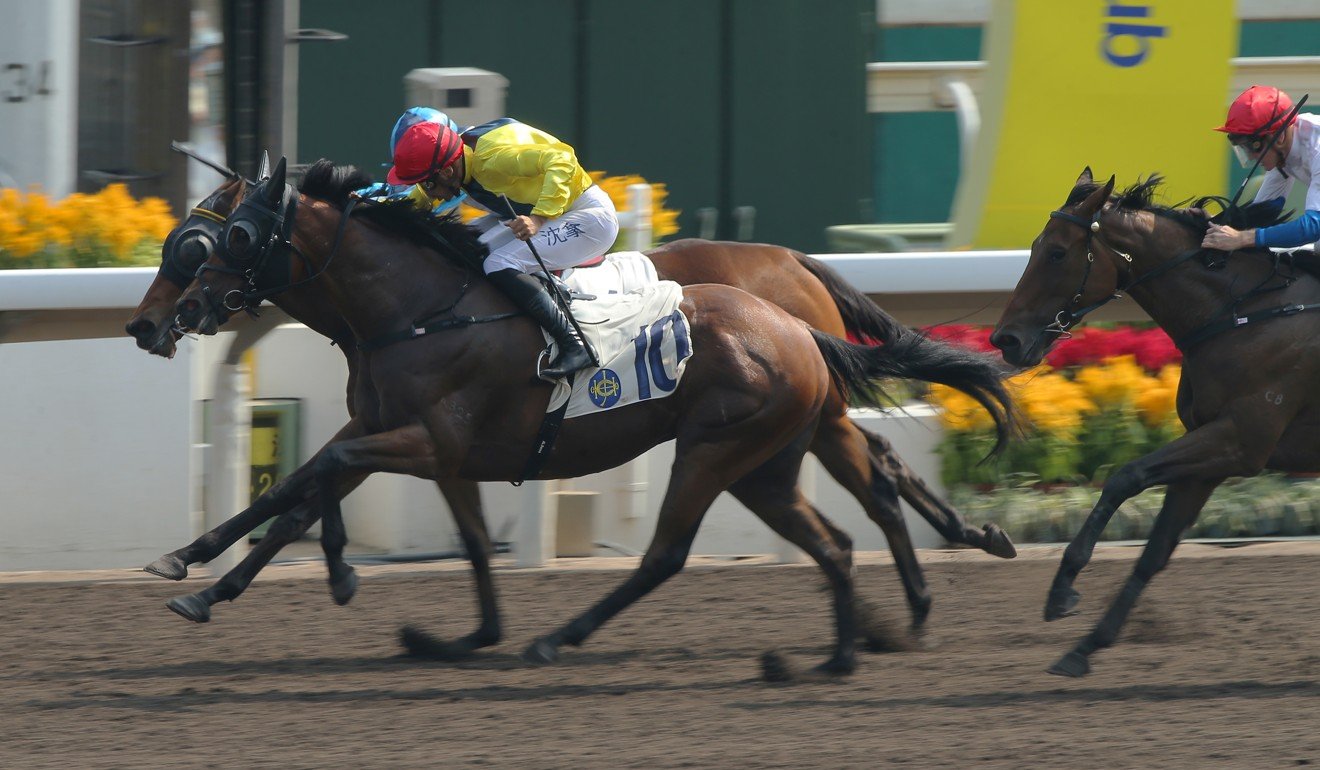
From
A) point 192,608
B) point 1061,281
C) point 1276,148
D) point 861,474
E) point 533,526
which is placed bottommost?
point 533,526

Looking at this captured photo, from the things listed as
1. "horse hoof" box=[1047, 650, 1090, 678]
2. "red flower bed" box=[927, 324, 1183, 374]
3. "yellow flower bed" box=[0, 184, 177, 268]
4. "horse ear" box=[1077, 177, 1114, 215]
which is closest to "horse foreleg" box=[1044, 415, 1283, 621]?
"horse hoof" box=[1047, 650, 1090, 678]

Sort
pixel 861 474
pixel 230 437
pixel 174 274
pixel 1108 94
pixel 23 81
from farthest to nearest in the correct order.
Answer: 1. pixel 23 81
2. pixel 1108 94
3. pixel 230 437
4. pixel 861 474
5. pixel 174 274

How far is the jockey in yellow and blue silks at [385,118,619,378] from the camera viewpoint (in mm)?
5863

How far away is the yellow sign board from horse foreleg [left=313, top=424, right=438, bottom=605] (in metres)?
3.72

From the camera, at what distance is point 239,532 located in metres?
5.89

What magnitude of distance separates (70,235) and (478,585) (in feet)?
9.58

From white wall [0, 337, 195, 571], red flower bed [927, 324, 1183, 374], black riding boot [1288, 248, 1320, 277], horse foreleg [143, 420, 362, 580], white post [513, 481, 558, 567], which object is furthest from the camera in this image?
red flower bed [927, 324, 1183, 374]

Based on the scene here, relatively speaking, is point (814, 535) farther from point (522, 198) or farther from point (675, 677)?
point (522, 198)

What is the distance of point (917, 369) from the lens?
20.7 feet

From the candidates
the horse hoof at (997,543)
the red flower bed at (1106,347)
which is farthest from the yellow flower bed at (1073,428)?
the horse hoof at (997,543)

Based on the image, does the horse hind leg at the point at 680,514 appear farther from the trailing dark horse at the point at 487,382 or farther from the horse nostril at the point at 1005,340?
the horse nostril at the point at 1005,340

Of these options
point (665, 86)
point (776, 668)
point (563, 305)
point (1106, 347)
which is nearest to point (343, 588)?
point (563, 305)

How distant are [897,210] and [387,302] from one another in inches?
386

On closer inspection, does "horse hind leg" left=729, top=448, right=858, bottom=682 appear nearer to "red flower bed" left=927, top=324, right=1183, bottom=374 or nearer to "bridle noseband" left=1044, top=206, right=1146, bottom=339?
"bridle noseband" left=1044, top=206, right=1146, bottom=339
